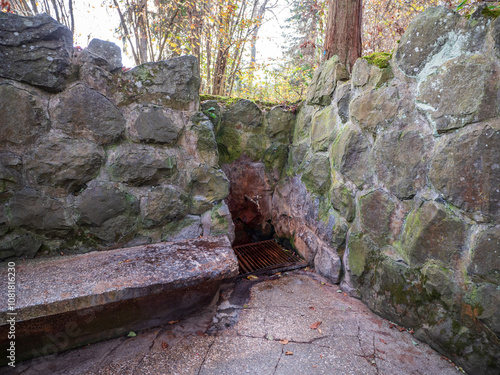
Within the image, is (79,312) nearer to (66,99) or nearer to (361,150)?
(66,99)

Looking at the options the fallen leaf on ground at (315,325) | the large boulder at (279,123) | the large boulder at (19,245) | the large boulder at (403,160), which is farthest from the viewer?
the large boulder at (279,123)

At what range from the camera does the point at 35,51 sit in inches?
64.9

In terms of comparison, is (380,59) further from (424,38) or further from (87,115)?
(87,115)

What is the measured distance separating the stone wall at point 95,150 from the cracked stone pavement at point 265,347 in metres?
0.74

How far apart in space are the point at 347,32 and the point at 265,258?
222cm

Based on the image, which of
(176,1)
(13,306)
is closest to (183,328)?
(13,306)

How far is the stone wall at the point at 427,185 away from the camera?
1.13 m

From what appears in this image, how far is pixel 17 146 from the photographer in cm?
167

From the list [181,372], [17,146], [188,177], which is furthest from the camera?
[188,177]

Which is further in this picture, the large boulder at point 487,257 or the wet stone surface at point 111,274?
the wet stone surface at point 111,274

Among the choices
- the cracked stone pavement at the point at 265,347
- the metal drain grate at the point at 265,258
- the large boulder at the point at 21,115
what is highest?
the large boulder at the point at 21,115

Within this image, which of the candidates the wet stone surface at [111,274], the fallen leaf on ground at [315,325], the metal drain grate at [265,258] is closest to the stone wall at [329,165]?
the metal drain grate at [265,258]

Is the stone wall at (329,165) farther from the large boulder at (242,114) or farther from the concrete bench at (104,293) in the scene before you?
the concrete bench at (104,293)

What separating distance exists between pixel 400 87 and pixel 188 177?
1594 mm
